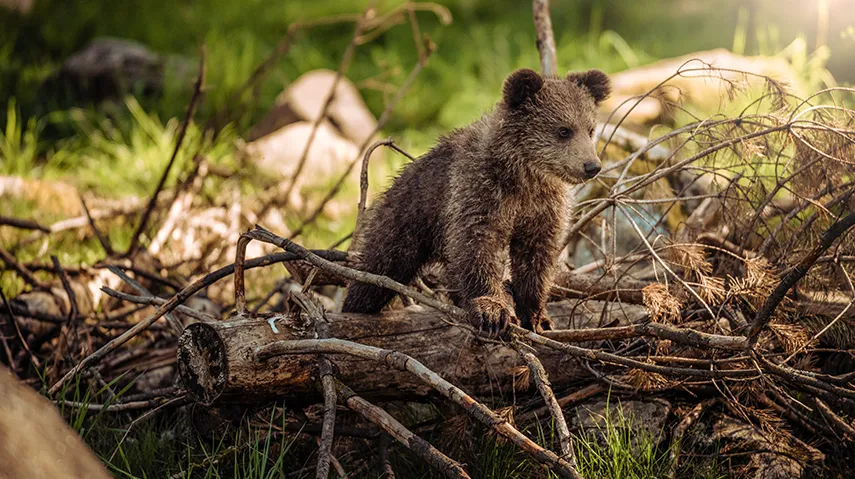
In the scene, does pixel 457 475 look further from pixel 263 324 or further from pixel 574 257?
pixel 574 257

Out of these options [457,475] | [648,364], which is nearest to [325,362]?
[457,475]

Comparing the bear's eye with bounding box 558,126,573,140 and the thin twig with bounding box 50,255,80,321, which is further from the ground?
the bear's eye with bounding box 558,126,573,140

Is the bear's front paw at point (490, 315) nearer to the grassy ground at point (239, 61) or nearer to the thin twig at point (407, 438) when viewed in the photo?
the thin twig at point (407, 438)

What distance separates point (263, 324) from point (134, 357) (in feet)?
5.15

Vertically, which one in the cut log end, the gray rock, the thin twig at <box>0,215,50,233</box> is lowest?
the cut log end

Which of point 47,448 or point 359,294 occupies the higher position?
point 47,448

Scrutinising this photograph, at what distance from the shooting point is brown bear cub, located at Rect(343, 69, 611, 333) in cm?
321

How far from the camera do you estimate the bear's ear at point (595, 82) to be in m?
3.48

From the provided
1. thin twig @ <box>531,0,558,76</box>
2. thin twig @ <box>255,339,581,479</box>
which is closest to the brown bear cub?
thin twig @ <box>255,339,581,479</box>

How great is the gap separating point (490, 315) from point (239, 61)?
7655 mm

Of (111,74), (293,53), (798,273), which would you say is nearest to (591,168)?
(798,273)

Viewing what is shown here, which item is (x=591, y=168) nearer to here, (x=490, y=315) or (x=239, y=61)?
(x=490, y=315)

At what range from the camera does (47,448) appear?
1.45 metres

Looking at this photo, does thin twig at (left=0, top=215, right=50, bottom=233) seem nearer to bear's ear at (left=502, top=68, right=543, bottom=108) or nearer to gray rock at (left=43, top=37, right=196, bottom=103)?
A: bear's ear at (left=502, top=68, right=543, bottom=108)
